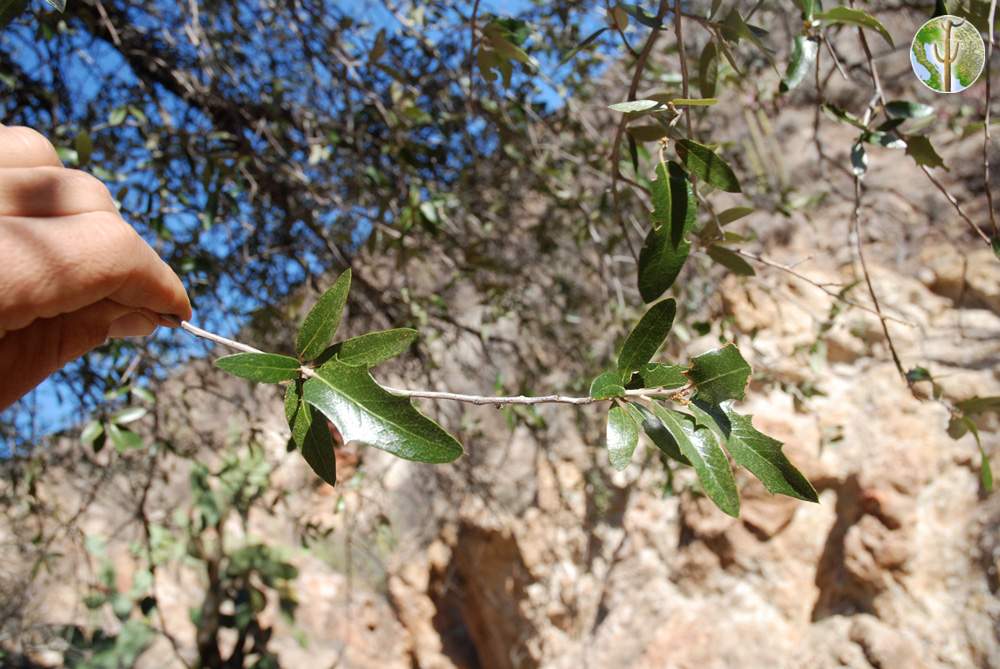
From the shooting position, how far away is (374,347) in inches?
28.1

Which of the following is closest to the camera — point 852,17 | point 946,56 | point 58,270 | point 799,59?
point 58,270

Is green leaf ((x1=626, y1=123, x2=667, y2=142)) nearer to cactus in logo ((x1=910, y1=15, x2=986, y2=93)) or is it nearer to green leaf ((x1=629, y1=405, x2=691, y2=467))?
cactus in logo ((x1=910, y1=15, x2=986, y2=93))

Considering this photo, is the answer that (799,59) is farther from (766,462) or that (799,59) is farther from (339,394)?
(339,394)

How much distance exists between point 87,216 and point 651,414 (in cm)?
54

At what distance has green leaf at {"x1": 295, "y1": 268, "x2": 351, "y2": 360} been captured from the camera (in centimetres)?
72

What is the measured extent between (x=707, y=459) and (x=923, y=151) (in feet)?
2.25

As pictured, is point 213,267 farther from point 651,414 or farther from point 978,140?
point 978,140

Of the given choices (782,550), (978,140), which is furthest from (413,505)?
(978,140)

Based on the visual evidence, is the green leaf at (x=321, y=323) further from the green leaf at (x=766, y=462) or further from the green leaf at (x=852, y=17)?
the green leaf at (x=852, y=17)

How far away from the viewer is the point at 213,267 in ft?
6.89

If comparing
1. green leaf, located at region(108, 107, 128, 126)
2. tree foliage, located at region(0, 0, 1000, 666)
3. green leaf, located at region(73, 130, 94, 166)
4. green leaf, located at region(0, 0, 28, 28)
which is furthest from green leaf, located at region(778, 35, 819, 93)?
green leaf, located at region(108, 107, 128, 126)

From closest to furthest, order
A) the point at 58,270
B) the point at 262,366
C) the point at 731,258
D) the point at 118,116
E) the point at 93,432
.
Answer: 1. the point at 58,270
2. the point at 262,366
3. the point at 731,258
4. the point at 93,432
5. the point at 118,116

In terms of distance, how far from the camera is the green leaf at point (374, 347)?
71 centimetres

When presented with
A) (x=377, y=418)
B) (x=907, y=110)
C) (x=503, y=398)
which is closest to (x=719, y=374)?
(x=503, y=398)
